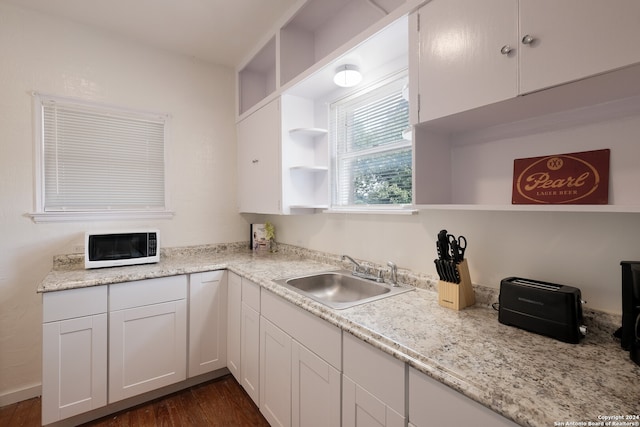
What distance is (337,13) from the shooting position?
2.13 meters

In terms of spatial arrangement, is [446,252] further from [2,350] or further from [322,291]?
[2,350]

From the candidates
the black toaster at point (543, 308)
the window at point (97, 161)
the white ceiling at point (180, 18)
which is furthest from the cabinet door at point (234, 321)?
the white ceiling at point (180, 18)

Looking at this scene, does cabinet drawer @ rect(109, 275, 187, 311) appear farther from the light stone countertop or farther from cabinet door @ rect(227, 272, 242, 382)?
the light stone countertop

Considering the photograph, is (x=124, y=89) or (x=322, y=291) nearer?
(x=322, y=291)

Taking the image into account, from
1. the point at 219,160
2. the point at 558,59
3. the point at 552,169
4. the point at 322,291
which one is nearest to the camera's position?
the point at 558,59

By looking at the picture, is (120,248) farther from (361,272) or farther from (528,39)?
(528,39)

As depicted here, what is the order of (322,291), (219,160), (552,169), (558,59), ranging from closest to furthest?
(558,59)
(552,169)
(322,291)
(219,160)

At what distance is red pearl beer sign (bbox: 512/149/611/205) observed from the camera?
3.35 ft

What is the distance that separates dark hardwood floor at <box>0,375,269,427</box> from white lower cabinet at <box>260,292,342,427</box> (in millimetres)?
323

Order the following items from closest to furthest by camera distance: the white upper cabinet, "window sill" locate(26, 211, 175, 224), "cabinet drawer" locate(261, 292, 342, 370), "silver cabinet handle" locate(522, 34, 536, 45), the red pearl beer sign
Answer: the white upper cabinet → "silver cabinet handle" locate(522, 34, 536, 45) → the red pearl beer sign → "cabinet drawer" locate(261, 292, 342, 370) → "window sill" locate(26, 211, 175, 224)

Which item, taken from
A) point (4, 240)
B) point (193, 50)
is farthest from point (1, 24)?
point (4, 240)

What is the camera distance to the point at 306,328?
4.59 ft

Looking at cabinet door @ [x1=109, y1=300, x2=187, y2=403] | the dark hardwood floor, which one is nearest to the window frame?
cabinet door @ [x1=109, y1=300, x2=187, y2=403]

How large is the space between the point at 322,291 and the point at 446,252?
2.98ft
